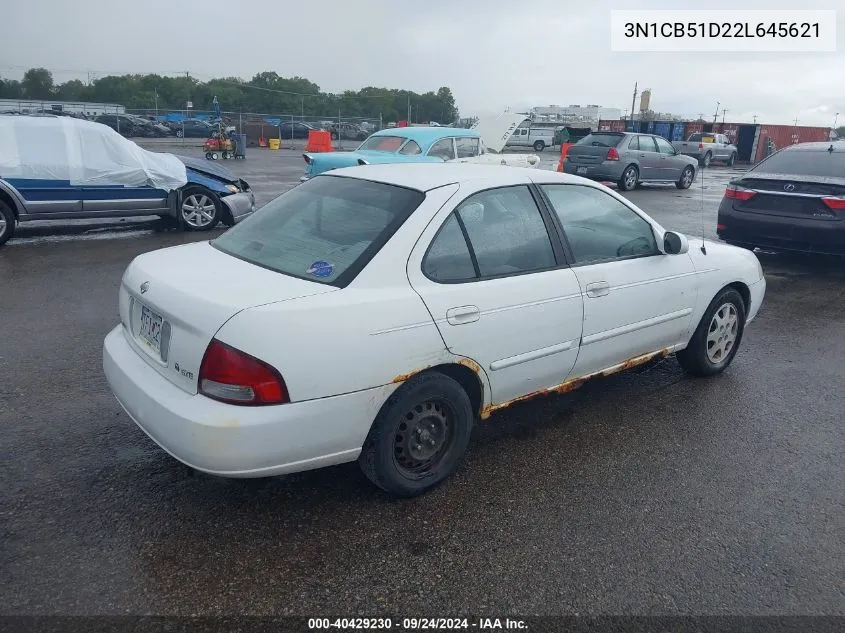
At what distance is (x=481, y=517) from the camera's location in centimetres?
303

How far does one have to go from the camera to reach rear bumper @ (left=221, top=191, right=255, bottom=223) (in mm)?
9812

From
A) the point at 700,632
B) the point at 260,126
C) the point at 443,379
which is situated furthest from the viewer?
the point at 260,126

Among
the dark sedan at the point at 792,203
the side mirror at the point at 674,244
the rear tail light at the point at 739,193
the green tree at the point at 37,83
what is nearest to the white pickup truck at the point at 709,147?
the dark sedan at the point at 792,203

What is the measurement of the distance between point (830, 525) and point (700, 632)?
3.76 ft

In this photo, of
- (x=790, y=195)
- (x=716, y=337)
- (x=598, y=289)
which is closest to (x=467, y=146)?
(x=790, y=195)

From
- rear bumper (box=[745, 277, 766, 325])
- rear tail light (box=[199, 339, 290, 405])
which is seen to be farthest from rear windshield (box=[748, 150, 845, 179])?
rear tail light (box=[199, 339, 290, 405])

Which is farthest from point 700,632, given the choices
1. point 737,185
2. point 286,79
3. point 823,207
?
point 286,79

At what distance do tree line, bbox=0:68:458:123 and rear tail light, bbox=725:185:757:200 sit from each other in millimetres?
53094

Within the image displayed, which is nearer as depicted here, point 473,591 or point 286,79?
point 473,591

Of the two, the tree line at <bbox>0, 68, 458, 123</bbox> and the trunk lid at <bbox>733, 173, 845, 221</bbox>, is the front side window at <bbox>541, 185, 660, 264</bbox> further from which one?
the tree line at <bbox>0, 68, 458, 123</bbox>

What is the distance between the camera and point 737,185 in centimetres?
830

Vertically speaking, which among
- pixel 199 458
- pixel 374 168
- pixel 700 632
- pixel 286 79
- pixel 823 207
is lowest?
pixel 700 632

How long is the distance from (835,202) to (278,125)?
105ft

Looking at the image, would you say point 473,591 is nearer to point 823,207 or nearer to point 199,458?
point 199,458
